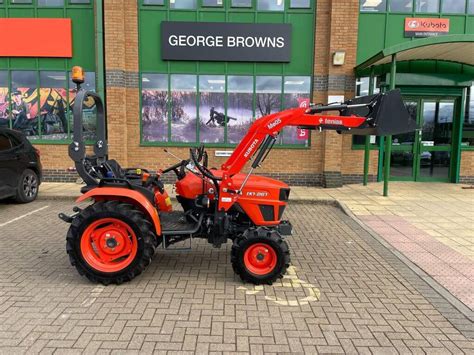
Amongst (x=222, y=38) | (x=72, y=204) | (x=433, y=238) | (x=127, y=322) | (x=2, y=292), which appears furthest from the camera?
(x=222, y=38)

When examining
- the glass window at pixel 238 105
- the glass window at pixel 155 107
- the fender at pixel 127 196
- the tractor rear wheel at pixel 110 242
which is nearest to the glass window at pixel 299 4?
the glass window at pixel 238 105

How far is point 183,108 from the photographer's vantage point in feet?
35.2

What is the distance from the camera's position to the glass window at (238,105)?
34.8ft

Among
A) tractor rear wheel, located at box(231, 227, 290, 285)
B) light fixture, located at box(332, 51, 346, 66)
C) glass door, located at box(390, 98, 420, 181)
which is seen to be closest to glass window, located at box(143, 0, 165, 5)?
light fixture, located at box(332, 51, 346, 66)

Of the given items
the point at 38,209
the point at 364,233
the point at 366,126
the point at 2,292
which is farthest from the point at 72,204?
the point at 366,126

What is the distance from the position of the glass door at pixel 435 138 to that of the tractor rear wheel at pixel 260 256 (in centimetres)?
852

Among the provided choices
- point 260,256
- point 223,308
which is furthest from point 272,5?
point 223,308

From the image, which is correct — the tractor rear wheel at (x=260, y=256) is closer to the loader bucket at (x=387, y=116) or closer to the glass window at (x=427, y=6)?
the loader bucket at (x=387, y=116)

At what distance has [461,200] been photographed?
902 centimetres

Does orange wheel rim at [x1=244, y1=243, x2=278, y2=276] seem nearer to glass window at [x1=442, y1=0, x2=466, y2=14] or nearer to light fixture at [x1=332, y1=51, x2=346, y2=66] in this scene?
light fixture at [x1=332, y1=51, x2=346, y2=66]

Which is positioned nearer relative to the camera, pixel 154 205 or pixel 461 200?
pixel 154 205

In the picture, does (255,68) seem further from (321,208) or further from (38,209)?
(38,209)

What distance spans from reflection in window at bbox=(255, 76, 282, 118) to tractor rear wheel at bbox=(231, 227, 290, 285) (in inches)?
268

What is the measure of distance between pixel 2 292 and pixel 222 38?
8152 millimetres
